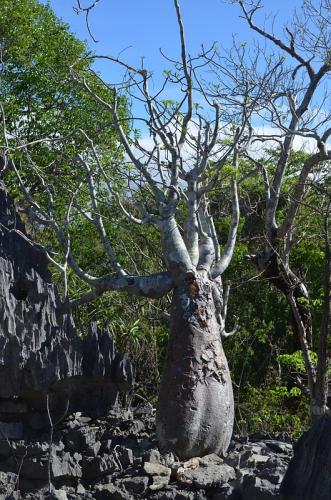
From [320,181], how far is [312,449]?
20.5 ft

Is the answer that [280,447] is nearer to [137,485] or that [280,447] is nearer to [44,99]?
[137,485]

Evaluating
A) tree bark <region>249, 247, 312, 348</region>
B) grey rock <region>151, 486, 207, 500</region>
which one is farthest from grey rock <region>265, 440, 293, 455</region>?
tree bark <region>249, 247, 312, 348</region>

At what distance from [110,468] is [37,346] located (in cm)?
108

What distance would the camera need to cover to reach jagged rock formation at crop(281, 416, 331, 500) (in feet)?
15.1

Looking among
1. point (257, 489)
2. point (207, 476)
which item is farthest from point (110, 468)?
point (257, 489)

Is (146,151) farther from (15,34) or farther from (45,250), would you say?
(15,34)

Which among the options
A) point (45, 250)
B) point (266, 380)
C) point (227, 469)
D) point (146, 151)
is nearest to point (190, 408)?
point (227, 469)

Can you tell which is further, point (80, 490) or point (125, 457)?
point (125, 457)

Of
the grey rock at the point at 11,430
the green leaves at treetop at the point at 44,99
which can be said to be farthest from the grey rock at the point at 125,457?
the green leaves at treetop at the point at 44,99

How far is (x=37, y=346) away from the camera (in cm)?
631

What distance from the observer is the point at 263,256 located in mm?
9906

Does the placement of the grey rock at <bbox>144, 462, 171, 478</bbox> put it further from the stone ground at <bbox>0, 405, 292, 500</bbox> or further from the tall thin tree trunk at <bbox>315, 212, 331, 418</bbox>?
the tall thin tree trunk at <bbox>315, 212, 331, 418</bbox>

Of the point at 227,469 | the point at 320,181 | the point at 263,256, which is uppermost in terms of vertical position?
the point at 320,181

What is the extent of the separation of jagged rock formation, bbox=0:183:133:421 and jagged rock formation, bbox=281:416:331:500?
7.18ft
